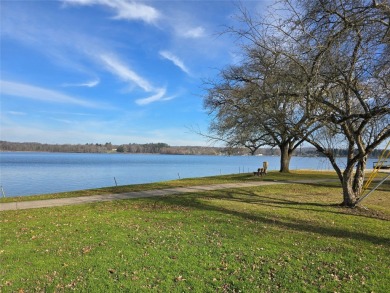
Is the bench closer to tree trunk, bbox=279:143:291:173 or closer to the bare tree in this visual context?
tree trunk, bbox=279:143:291:173

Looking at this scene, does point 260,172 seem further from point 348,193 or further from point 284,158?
point 348,193

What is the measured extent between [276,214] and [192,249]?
475 cm

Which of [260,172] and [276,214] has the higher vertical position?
[260,172]

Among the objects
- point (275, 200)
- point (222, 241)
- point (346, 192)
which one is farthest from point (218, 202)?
point (222, 241)

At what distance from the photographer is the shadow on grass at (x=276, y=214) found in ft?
26.4

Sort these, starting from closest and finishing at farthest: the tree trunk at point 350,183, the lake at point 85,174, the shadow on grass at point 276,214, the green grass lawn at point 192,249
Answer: the green grass lawn at point 192,249, the shadow on grass at point 276,214, the tree trunk at point 350,183, the lake at point 85,174

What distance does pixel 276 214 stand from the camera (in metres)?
10.5

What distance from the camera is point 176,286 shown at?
4922 millimetres

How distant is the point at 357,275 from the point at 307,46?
20.8 ft

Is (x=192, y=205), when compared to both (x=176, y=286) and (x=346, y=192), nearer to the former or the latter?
(x=346, y=192)

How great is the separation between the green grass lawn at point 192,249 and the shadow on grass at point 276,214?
1.3 inches

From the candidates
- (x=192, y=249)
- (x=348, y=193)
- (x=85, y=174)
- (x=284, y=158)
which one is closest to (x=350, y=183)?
(x=348, y=193)

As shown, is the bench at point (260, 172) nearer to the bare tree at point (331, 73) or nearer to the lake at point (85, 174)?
the lake at point (85, 174)

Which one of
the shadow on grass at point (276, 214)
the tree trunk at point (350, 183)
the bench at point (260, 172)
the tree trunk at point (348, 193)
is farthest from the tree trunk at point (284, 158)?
the tree trunk at point (348, 193)
